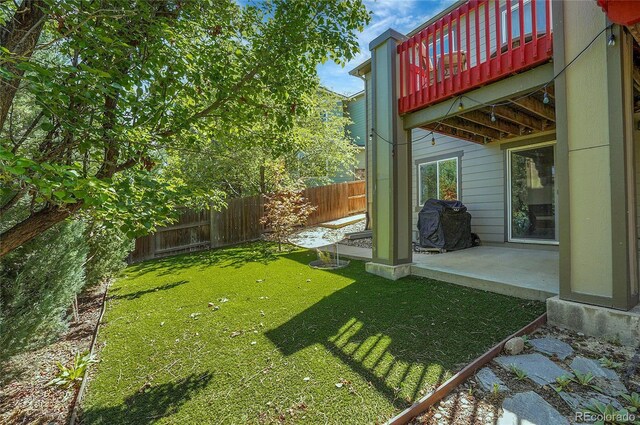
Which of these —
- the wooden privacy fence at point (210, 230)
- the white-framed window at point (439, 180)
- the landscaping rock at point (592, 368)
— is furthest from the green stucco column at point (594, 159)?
the wooden privacy fence at point (210, 230)

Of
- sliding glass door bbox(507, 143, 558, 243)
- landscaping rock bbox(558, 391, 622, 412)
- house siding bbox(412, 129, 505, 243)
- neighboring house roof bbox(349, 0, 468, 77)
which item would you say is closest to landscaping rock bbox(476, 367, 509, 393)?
landscaping rock bbox(558, 391, 622, 412)

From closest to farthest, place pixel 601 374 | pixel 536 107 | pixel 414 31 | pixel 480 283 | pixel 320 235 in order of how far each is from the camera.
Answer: pixel 601 374, pixel 480 283, pixel 536 107, pixel 414 31, pixel 320 235

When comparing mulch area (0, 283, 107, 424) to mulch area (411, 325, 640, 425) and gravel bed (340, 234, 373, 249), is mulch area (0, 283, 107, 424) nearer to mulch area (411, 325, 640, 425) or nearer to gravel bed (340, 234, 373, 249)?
mulch area (411, 325, 640, 425)

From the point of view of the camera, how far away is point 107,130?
2279 mm

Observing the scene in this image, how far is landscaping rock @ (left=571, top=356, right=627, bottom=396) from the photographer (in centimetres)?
213

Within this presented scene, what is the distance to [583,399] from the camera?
6.67 ft

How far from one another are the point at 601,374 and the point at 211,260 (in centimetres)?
710

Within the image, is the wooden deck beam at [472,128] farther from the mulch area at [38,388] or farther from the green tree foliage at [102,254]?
the mulch area at [38,388]

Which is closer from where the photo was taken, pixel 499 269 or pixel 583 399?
pixel 583 399

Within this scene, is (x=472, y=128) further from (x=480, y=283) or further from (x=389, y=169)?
(x=480, y=283)

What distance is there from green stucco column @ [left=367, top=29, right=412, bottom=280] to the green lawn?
0.49 metres

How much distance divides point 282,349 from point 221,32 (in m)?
3.58

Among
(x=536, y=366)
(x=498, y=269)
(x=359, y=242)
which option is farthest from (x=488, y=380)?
(x=359, y=242)

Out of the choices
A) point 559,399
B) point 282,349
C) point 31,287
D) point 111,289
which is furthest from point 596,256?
point 111,289
